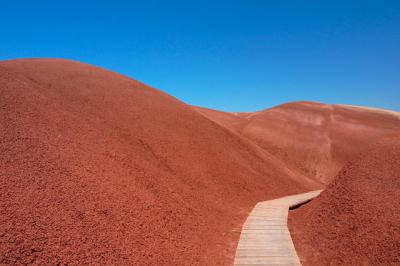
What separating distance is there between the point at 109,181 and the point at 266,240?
4.77 meters

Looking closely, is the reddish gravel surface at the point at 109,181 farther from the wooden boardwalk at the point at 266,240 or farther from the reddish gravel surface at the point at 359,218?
Answer: the reddish gravel surface at the point at 359,218

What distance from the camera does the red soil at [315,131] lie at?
101ft

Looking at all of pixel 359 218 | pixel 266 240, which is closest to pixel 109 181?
pixel 266 240

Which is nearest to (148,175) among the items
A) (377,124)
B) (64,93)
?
(64,93)

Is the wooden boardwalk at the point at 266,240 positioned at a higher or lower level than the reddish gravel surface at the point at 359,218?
lower

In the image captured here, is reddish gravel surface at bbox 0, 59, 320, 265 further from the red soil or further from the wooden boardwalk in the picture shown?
the red soil

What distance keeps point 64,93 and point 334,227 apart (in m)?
12.8

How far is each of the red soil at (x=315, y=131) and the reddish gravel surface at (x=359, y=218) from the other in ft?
61.2

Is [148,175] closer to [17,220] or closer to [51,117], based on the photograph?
[51,117]

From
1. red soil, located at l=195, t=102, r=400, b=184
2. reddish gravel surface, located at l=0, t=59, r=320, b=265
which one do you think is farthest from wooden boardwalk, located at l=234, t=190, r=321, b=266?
red soil, located at l=195, t=102, r=400, b=184

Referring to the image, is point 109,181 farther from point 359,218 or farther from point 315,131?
point 315,131

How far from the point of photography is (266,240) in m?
8.27

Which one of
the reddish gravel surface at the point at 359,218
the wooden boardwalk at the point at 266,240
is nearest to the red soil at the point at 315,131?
the wooden boardwalk at the point at 266,240

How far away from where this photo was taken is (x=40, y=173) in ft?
21.6
